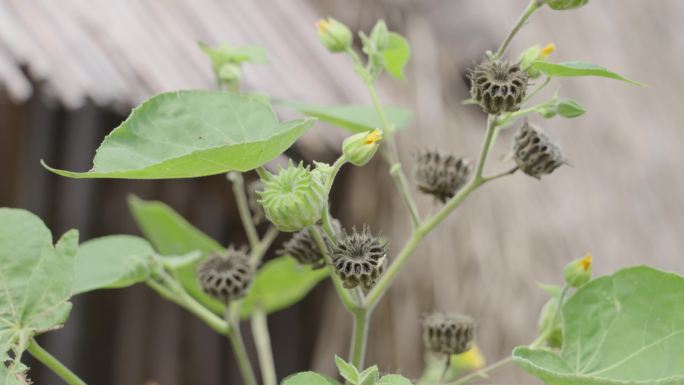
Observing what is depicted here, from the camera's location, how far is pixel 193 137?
56 centimetres

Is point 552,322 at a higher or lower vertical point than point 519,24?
lower

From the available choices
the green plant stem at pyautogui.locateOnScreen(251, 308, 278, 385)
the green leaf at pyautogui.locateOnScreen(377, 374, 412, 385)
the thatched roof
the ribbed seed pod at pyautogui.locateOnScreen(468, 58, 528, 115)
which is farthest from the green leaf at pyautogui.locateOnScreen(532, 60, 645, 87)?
the thatched roof

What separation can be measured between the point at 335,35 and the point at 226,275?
0.75 feet

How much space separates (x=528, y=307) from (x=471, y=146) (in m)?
0.48

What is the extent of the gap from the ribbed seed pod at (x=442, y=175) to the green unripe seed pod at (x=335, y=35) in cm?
14

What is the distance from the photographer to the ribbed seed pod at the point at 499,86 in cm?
58

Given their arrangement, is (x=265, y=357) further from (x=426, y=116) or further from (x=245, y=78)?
(x=426, y=116)

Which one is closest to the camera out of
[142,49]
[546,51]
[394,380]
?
[394,380]

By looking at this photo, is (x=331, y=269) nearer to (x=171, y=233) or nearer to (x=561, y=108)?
(x=561, y=108)

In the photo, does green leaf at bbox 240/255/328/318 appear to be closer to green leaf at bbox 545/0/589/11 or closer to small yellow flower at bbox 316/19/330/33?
small yellow flower at bbox 316/19/330/33

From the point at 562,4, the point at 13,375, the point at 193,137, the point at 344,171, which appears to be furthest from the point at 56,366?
the point at 344,171

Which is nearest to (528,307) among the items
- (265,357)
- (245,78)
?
(245,78)

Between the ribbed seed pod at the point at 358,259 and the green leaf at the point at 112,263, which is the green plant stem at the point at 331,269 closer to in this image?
the ribbed seed pod at the point at 358,259

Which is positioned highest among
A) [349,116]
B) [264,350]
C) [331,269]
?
[349,116]
